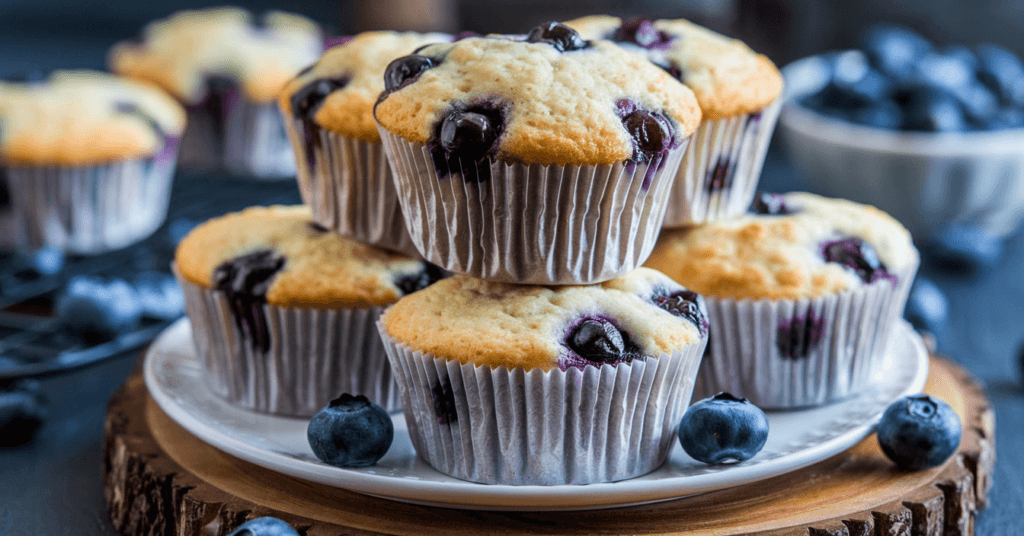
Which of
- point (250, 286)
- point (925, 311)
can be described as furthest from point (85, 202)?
point (925, 311)

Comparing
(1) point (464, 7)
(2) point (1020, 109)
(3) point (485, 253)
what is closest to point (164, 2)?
(1) point (464, 7)

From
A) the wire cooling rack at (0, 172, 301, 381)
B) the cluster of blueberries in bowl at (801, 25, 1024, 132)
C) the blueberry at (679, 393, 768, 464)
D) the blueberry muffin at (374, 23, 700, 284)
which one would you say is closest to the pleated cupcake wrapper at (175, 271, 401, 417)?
the blueberry muffin at (374, 23, 700, 284)

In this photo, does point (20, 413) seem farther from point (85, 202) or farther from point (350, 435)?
point (85, 202)

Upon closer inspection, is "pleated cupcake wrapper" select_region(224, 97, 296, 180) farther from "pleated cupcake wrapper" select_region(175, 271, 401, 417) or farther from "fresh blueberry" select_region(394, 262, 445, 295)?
"fresh blueberry" select_region(394, 262, 445, 295)

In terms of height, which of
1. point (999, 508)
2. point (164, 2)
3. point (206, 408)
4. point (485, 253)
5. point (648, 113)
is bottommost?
point (164, 2)

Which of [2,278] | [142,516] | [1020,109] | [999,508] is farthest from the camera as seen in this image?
[1020,109]

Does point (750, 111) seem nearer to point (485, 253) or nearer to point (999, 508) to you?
point (485, 253)
